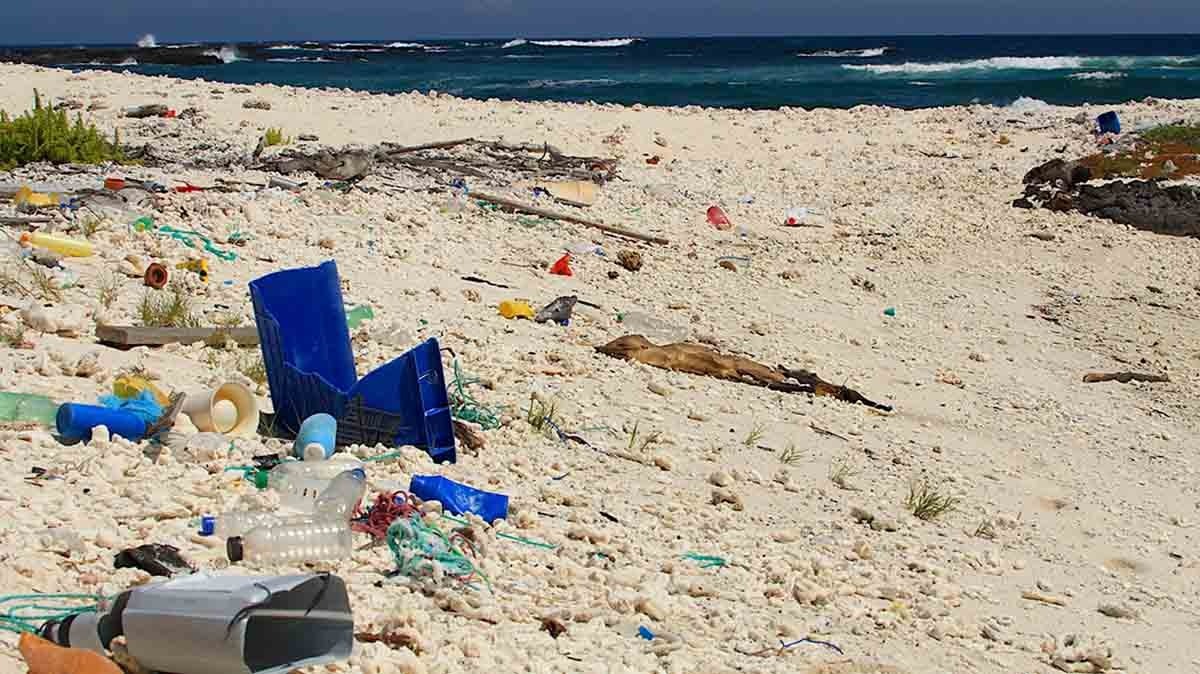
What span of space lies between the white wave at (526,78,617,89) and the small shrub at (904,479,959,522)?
24.0 meters

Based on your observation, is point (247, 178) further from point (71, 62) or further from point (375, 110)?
point (71, 62)

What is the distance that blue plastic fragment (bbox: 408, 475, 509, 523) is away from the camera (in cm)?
352

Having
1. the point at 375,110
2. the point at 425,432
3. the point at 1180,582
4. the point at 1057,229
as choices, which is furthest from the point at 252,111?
the point at 1180,582

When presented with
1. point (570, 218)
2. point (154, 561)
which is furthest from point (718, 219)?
point (154, 561)

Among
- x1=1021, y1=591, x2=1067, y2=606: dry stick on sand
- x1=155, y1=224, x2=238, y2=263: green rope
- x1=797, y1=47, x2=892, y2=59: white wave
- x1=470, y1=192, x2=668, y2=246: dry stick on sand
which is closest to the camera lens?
x1=1021, y1=591, x2=1067, y2=606: dry stick on sand

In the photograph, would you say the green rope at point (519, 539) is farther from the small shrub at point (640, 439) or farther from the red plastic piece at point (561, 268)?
the red plastic piece at point (561, 268)

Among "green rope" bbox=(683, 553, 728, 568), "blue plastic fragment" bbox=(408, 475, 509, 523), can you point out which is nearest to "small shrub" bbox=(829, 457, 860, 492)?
"green rope" bbox=(683, 553, 728, 568)

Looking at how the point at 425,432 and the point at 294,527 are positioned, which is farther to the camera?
the point at 425,432

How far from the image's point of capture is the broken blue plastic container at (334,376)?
3.89 metres

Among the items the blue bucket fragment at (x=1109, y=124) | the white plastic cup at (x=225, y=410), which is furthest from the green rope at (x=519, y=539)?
the blue bucket fragment at (x=1109, y=124)

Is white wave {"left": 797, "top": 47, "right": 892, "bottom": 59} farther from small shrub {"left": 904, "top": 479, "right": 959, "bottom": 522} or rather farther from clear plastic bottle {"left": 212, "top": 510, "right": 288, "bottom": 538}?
clear plastic bottle {"left": 212, "top": 510, "right": 288, "bottom": 538}

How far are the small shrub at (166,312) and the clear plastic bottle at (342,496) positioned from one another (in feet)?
5.78

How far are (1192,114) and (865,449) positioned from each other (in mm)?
13412

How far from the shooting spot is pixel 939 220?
10.4 metres
